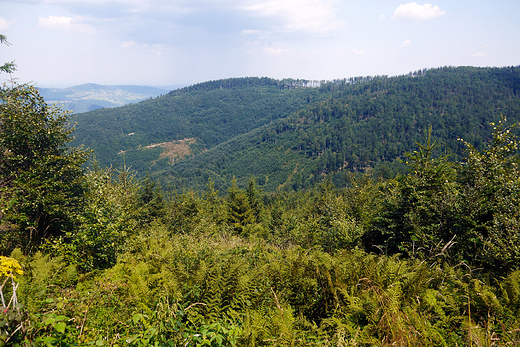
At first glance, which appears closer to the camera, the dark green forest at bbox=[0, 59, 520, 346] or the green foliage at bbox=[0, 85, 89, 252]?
the dark green forest at bbox=[0, 59, 520, 346]

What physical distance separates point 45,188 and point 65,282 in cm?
588

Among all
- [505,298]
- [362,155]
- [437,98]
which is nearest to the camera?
[505,298]

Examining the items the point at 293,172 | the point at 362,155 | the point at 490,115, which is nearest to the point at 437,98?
the point at 490,115

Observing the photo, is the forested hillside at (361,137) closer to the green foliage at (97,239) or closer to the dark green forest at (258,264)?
the dark green forest at (258,264)

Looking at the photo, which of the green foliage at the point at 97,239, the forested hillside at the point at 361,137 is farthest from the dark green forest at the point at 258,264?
the forested hillside at the point at 361,137

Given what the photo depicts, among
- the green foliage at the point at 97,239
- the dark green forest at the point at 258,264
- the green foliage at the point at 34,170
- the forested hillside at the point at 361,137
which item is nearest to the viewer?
the dark green forest at the point at 258,264

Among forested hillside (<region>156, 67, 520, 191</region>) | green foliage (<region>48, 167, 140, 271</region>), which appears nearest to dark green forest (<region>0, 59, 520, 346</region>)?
green foliage (<region>48, 167, 140, 271</region>)

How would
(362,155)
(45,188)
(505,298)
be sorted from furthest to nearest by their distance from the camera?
(362,155) < (45,188) < (505,298)

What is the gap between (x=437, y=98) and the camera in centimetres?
18962

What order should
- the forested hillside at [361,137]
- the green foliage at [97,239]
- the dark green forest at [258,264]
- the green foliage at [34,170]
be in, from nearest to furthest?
the dark green forest at [258,264], the green foliage at [97,239], the green foliage at [34,170], the forested hillside at [361,137]

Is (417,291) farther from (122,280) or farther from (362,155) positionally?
(362,155)

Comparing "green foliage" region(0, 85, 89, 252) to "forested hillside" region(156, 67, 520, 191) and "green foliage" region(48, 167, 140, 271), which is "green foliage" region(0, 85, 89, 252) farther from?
"forested hillside" region(156, 67, 520, 191)

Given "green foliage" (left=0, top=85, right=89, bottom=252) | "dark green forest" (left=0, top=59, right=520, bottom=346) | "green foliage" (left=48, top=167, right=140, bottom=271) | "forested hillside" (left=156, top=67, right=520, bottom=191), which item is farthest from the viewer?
"forested hillside" (left=156, top=67, right=520, bottom=191)

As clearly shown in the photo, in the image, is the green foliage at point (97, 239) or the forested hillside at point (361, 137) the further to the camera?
the forested hillside at point (361, 137)
